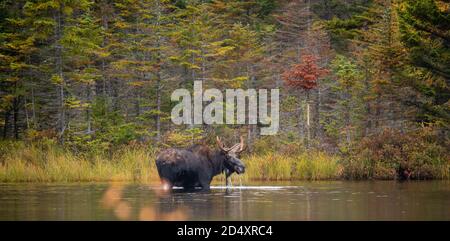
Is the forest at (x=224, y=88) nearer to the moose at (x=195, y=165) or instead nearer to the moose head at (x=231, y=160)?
the moose head at (x=231, y=160)

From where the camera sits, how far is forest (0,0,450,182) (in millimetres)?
31797

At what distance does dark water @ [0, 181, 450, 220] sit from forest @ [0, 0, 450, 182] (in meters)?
3.36

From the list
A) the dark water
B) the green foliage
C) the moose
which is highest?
the green foliage

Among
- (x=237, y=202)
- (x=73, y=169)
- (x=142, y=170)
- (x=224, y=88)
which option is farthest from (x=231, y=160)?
(x=224, y=88)

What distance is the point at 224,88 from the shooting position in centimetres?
4466

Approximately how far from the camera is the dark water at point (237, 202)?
59.0 feet

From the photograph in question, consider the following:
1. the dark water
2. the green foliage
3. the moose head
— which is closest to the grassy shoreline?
the dark water

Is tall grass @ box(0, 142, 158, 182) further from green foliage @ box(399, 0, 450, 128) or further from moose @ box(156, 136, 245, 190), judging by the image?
green foliage @ box(399, 0, 450, 128)

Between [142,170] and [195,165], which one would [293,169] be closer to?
[142,170]

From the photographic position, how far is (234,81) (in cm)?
4406
